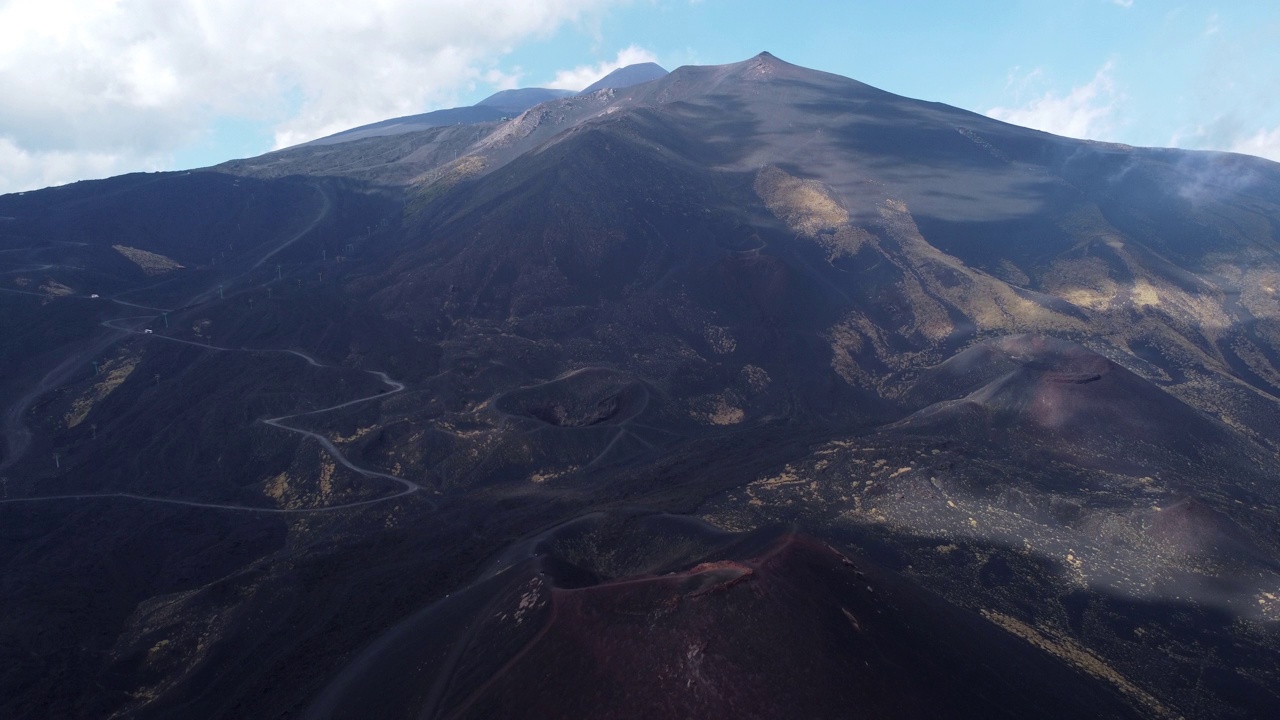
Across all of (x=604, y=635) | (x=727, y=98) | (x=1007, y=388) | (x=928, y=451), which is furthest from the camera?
(x=727, y=98)

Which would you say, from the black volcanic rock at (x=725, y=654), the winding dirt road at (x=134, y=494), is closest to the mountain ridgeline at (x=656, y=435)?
the black volcanic rock at (x=725, y=654)

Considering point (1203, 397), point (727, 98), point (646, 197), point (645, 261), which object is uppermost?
point (727, 98)

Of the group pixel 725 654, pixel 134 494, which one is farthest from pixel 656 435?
pixel 725 654

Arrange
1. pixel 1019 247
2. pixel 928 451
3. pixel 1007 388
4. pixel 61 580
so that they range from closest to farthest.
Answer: pixel 61 580 → pixel 928 451 → pixel 1007 388 → pixel 1019 247

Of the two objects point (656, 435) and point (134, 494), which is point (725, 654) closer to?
point (656, 435)

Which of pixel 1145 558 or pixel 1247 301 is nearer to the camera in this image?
pixel 1145 558

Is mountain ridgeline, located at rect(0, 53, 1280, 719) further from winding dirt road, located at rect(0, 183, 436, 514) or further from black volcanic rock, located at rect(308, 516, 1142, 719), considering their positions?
winding dirt road, located at rect(0, 183, 436, 514)

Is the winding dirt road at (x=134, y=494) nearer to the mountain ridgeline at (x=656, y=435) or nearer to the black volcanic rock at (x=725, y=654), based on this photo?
the mountain ridgeline at (x=656, y=435)

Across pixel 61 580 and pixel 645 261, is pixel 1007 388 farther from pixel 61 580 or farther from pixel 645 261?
pixel 61 580

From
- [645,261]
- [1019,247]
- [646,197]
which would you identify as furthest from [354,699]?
[1019,247]
